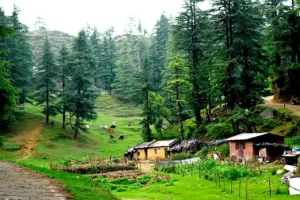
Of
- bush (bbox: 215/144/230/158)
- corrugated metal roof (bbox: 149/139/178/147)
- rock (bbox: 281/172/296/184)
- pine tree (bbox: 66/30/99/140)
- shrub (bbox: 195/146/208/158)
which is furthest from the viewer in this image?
pine tree (bbox: 66/30/99/140)

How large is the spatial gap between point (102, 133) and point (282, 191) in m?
49.2

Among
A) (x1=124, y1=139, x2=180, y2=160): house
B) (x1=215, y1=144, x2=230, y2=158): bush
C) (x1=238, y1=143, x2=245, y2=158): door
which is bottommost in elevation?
(x1=124, y1=139, x2=180, y2=160): house

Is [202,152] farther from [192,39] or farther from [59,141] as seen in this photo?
[59,141]

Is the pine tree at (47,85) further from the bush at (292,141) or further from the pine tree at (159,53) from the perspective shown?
the bush at (292,141)

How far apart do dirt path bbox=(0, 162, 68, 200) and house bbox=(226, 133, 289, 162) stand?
22684mm

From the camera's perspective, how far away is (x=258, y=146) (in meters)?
35.0

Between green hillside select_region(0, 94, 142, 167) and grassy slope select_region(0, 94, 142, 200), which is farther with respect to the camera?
green hillside select_region(0, 94, 142, 167)

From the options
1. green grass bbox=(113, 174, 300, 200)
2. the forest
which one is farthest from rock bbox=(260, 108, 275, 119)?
green grass bbox=(113, 174, 300, 200)

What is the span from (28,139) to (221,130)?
2722 cm

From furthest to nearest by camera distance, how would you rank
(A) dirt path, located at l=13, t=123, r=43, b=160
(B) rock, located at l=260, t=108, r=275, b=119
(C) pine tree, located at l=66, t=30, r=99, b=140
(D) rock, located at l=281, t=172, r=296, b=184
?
(C) pine tree, located at l=66, t=30, r=99, b=140 < (A) dirt path, located at l=13, t=123, r=43, b=160 < (B) rock, located at l=260, t=108, r=275, b=119 < (D) rock, located at l=281, t=172, r=296, b=184

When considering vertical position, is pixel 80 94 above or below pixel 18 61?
below

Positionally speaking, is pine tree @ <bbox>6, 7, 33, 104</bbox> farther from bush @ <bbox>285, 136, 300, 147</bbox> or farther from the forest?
bush @ <bbox>285, 136, 300, 147</bbox>

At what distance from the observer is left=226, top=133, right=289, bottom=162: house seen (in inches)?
1339

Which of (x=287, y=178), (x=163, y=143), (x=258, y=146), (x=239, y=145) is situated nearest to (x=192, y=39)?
(x=163, y=143)
